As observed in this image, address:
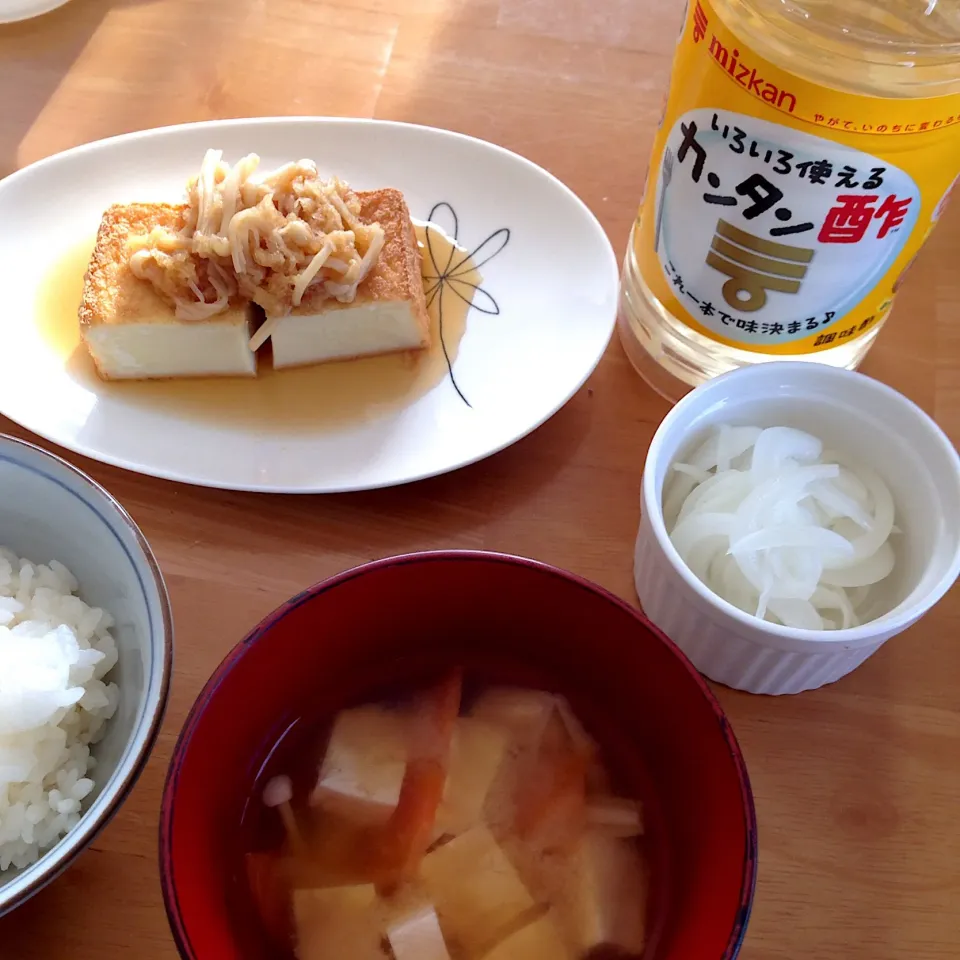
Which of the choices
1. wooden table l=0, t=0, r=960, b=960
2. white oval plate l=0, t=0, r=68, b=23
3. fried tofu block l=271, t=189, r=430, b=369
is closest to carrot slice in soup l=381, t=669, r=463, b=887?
wooden table l=0, t=0, r=960, b=960

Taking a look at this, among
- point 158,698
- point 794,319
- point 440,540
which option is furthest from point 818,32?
point 158,698

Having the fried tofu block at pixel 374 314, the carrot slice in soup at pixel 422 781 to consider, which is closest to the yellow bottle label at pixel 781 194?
the fried tofu block at pixel 374 314

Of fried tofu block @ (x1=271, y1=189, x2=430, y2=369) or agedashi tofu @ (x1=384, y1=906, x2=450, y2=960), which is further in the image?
fried tofu block @ (x1=271, y1=189, x2=430, y2=369)

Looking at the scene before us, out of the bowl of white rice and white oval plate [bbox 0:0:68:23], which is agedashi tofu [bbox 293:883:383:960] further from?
white oval plate [bbox 0:0:68:23]

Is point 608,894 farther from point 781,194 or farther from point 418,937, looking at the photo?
point 781,194

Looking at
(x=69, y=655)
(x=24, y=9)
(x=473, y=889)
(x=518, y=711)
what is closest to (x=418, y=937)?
(x=473, y=889)

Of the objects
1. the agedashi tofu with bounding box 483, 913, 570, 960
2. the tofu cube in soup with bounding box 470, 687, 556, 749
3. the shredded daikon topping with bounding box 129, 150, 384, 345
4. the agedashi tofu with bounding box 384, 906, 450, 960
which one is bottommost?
the agedashi tofu with bounding box 384, 906, 450, 960

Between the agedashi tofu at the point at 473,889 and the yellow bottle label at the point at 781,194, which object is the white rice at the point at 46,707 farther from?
the yellow bottle label at the point at 781,194

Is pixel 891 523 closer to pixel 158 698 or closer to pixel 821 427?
pixel 821 427
